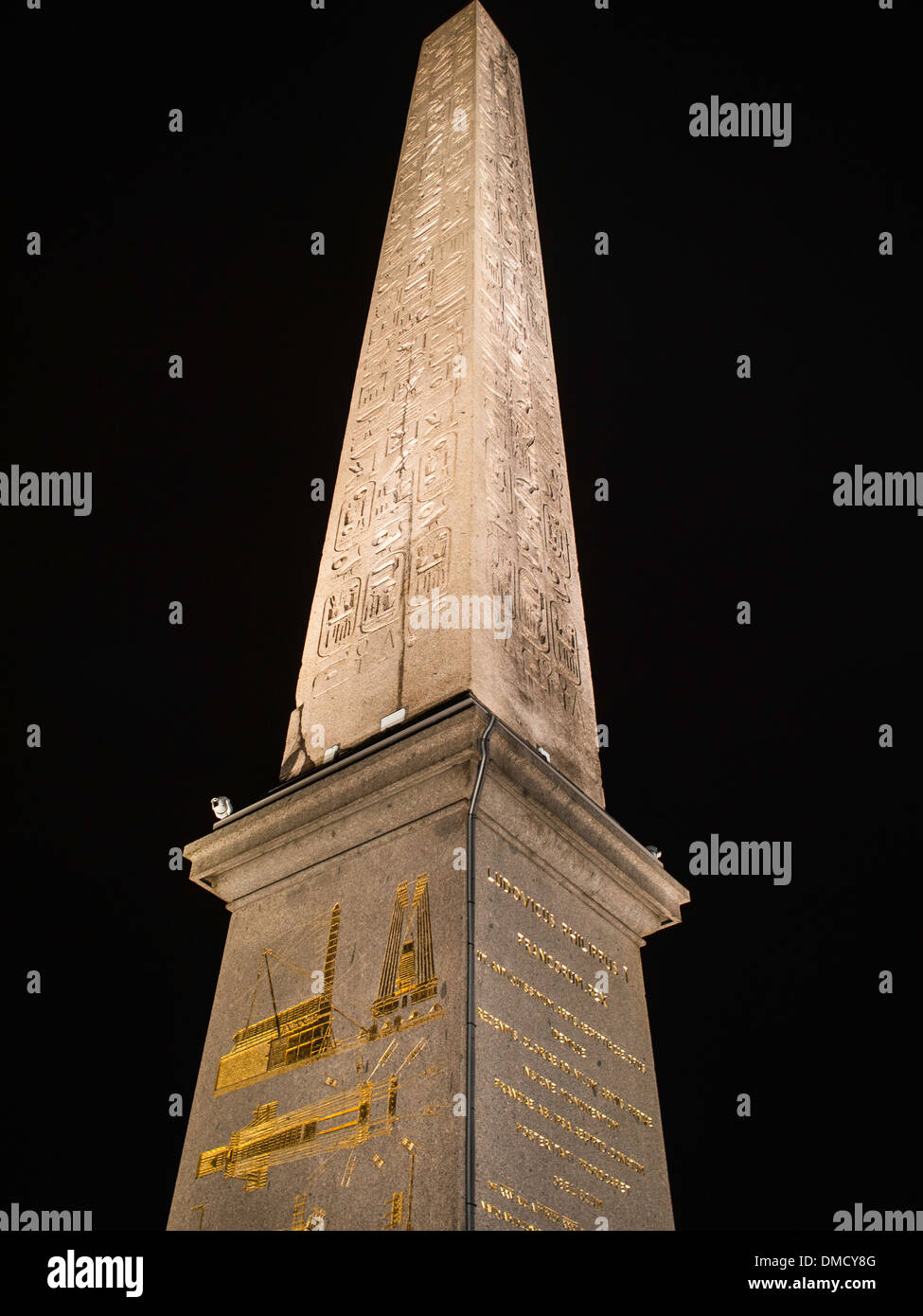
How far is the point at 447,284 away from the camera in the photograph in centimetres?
938

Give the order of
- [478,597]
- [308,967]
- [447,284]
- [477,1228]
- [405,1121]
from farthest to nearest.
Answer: [447,284], [478,597], [308,967], [405,1121], [477,1228]

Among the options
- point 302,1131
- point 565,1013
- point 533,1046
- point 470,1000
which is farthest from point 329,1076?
point 565,1013

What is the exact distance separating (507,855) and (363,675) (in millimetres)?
1500

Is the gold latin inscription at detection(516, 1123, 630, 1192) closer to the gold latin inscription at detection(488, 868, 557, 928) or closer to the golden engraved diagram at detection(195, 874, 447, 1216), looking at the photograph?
the golden engraved diagram at detection(195, 874, 447, 1216)

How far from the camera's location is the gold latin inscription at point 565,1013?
5504 mm

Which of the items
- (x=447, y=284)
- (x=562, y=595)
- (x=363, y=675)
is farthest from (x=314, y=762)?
(x=447, y=284)

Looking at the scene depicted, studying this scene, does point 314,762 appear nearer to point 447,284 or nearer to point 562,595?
point 562,595

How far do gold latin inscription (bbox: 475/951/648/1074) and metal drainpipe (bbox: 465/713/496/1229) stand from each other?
0.42 ft

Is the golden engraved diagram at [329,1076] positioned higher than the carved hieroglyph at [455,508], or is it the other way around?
the carved hieroglyph at [455,508]

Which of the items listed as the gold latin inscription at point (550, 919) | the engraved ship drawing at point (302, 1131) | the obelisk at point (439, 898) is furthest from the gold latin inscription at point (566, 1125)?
the gold latin inscription at point (550, 919)

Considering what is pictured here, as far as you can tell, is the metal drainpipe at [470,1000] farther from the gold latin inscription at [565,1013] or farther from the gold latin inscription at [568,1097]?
the gold latin inscription at [568,1097]

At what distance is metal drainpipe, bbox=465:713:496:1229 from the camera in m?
4.73

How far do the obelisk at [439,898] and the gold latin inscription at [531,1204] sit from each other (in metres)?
0.01

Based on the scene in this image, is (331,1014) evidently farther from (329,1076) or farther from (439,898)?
(439,898)
